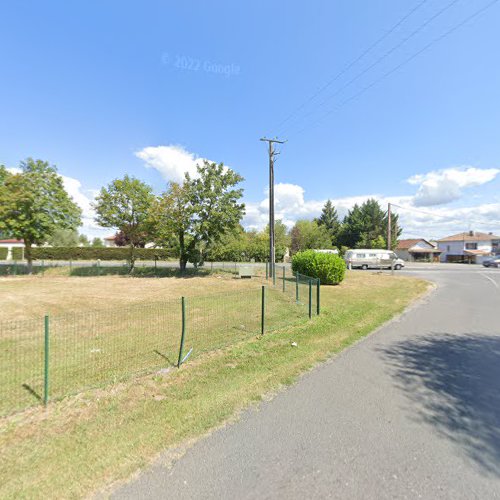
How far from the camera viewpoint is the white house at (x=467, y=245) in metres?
57.4

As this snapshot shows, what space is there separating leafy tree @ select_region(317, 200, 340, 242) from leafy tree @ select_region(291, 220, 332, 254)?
2.11 m

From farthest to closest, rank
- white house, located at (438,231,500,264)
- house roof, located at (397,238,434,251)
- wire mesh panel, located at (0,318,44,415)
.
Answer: house roof, located at (397,238,434,251) < white house, located at (438,231,500,264) < wire mesh panel, located at (0,318,44,415)

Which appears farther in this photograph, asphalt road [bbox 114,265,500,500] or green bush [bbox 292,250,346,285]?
green bush [bbox 292,250,346,285]

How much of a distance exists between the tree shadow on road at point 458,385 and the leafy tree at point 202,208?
49.0 feet

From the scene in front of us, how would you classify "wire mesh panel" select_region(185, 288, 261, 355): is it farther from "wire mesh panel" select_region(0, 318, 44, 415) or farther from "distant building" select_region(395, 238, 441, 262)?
"distant building" select_region(395, 238, 441, 262)

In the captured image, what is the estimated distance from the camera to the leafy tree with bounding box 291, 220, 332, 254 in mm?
47312

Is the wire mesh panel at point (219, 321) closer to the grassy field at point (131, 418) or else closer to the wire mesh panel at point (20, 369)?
the grassy field at point (131, 418)

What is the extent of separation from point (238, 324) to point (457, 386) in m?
4.91

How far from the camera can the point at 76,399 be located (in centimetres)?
366

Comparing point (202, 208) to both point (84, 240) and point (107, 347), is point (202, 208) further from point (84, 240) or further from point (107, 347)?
point (84, 240)

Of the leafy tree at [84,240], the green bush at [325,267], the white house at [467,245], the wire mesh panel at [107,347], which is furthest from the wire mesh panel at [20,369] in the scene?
the white house at [467,245]

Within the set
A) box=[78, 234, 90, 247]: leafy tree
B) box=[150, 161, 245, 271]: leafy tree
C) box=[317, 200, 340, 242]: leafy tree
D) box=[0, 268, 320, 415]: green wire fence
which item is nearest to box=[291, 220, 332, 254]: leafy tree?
box=[317, 200, 340, 242]: leafy tree

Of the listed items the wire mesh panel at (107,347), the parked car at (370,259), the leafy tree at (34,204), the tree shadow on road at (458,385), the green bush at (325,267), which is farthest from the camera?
the parked car at (370,259)

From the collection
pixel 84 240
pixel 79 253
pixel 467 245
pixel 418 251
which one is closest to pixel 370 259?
pixel 418 251
